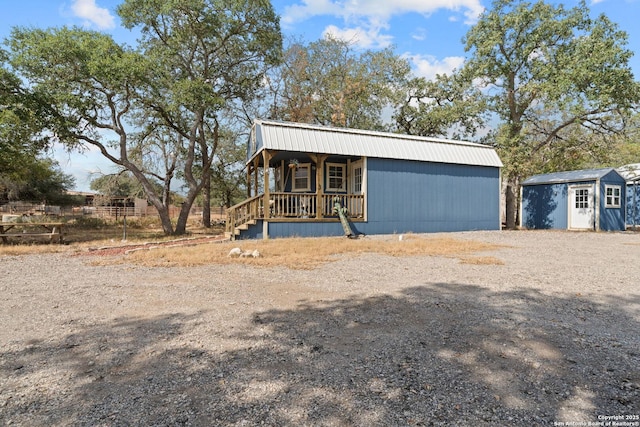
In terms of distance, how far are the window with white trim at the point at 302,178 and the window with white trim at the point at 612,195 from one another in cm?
1345

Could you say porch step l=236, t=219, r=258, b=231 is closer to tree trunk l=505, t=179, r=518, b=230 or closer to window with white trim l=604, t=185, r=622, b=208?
tree trunk l=505, t=179, r=518, b=230

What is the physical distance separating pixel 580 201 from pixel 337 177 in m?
11.7

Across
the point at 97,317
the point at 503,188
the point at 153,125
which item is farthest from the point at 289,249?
the point at 503,188

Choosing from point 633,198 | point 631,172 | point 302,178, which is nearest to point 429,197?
point 302,178

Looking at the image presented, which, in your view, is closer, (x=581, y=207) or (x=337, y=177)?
(x=337, y=177)

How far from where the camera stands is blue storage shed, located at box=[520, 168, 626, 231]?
15.8 meters

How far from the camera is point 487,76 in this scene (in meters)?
19.9

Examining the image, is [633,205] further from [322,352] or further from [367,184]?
[322,352]

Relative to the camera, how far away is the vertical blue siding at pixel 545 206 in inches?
675

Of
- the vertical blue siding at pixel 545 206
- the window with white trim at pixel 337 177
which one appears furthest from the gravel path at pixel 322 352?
the vertical blue siding at pixel 545 206

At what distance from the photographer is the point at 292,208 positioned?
12.5 metres

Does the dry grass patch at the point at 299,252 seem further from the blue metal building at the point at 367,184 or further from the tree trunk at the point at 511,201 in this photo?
the tree trunk at the point at 511,201

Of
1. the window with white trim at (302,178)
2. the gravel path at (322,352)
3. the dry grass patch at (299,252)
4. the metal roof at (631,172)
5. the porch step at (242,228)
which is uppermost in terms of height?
→ the metal roof at (631,172)

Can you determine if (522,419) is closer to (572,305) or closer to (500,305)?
(500,305)
